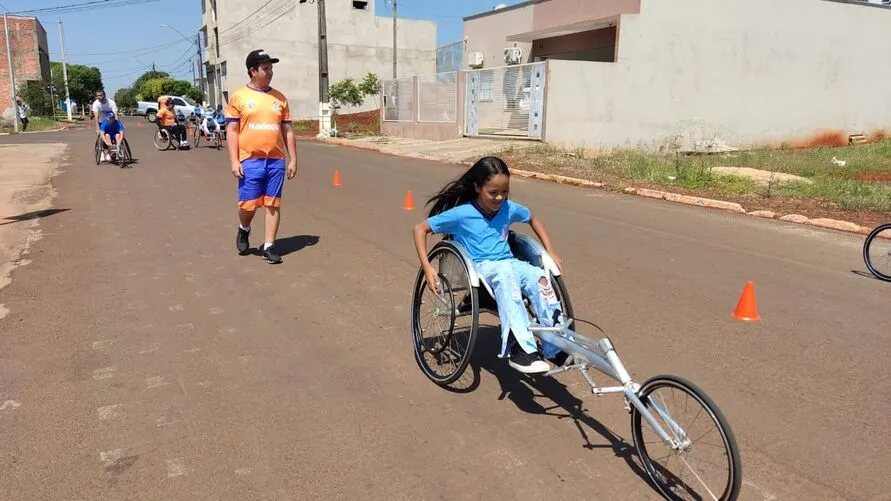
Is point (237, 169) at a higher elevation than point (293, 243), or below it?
higher

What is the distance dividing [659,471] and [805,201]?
955cm

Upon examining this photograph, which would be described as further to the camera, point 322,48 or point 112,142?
point 322,48

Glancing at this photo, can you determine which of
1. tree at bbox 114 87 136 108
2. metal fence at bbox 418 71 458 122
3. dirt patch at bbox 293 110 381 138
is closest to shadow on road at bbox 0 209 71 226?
metal fence at bbox 418 71 458 122

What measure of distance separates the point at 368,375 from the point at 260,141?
3360 millimetres

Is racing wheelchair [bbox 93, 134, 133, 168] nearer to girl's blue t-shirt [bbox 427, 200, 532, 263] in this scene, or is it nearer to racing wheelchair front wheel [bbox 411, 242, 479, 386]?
racing wheelchair front wheel [bbox 411, 242, 479, 386]

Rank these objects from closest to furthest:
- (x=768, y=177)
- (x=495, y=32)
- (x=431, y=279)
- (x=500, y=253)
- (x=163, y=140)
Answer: (x=431, y=279)
(x=500, y=253)
(x=768, y=177)
(x=163, y=140)
(x=495, y=32)

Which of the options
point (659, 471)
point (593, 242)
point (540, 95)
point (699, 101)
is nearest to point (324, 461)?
point (659, 471)

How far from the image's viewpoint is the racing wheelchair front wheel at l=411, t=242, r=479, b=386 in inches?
141

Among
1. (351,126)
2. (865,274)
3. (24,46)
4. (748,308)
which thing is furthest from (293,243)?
(24,46)

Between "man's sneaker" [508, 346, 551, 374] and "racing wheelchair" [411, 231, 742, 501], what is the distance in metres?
0.07

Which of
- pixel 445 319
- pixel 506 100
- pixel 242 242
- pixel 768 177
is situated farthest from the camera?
pixel 506 100

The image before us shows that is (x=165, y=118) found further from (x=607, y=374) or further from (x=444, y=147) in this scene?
(x=607, y=374)

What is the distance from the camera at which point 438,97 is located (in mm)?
24359

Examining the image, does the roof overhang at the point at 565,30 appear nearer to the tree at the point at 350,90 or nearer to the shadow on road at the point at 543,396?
the tree at the point at 350,90
